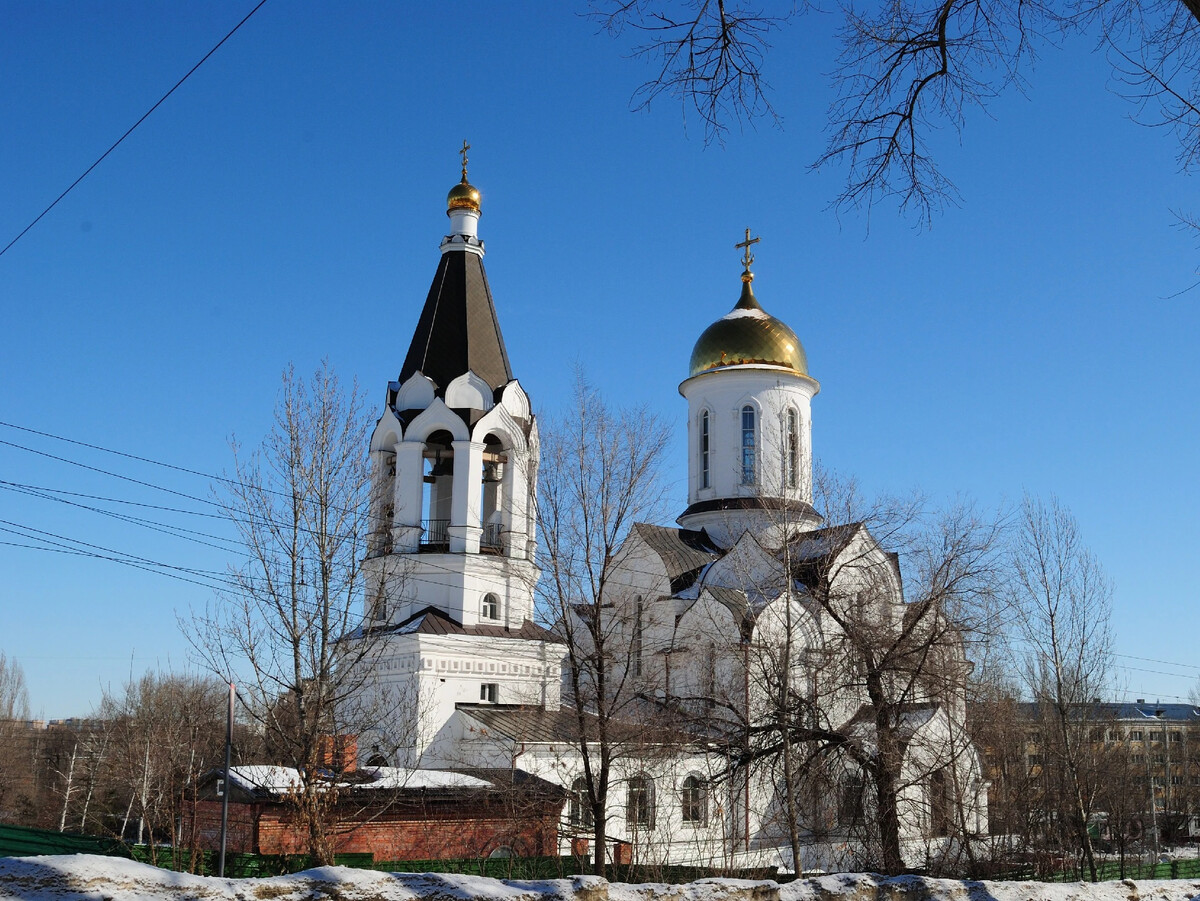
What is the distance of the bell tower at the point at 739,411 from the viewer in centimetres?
2811

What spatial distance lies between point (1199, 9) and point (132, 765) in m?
31.0

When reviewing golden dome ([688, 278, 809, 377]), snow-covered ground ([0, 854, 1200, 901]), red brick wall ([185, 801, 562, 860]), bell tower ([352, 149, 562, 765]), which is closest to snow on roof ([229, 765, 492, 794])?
red brick wall ([185, 801, 562, 860])

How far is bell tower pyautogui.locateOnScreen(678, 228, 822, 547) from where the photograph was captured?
28109 millimetres

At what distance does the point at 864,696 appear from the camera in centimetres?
1688

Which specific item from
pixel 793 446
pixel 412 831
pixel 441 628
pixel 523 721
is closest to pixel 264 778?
pixel 412 831

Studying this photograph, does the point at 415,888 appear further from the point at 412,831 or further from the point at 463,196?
the point at 463,196

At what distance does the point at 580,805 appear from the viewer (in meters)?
17.7

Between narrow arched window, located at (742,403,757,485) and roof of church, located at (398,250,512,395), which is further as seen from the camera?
narrow arched window, located at (742,403,757,485)

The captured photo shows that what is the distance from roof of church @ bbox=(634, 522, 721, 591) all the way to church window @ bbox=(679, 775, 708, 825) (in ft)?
17.0

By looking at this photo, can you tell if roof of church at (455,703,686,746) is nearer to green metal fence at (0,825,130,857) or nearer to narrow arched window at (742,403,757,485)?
green metal fence at (0,825,130,857)

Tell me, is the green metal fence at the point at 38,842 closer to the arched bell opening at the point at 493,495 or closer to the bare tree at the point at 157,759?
the bare tree at the point at 157,759

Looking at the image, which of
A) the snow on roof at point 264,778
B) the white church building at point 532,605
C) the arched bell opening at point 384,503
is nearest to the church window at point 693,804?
the white church building at point 532,605

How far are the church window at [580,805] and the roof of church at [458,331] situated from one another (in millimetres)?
8512

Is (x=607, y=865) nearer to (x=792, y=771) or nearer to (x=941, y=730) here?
(x=792, y=771)
